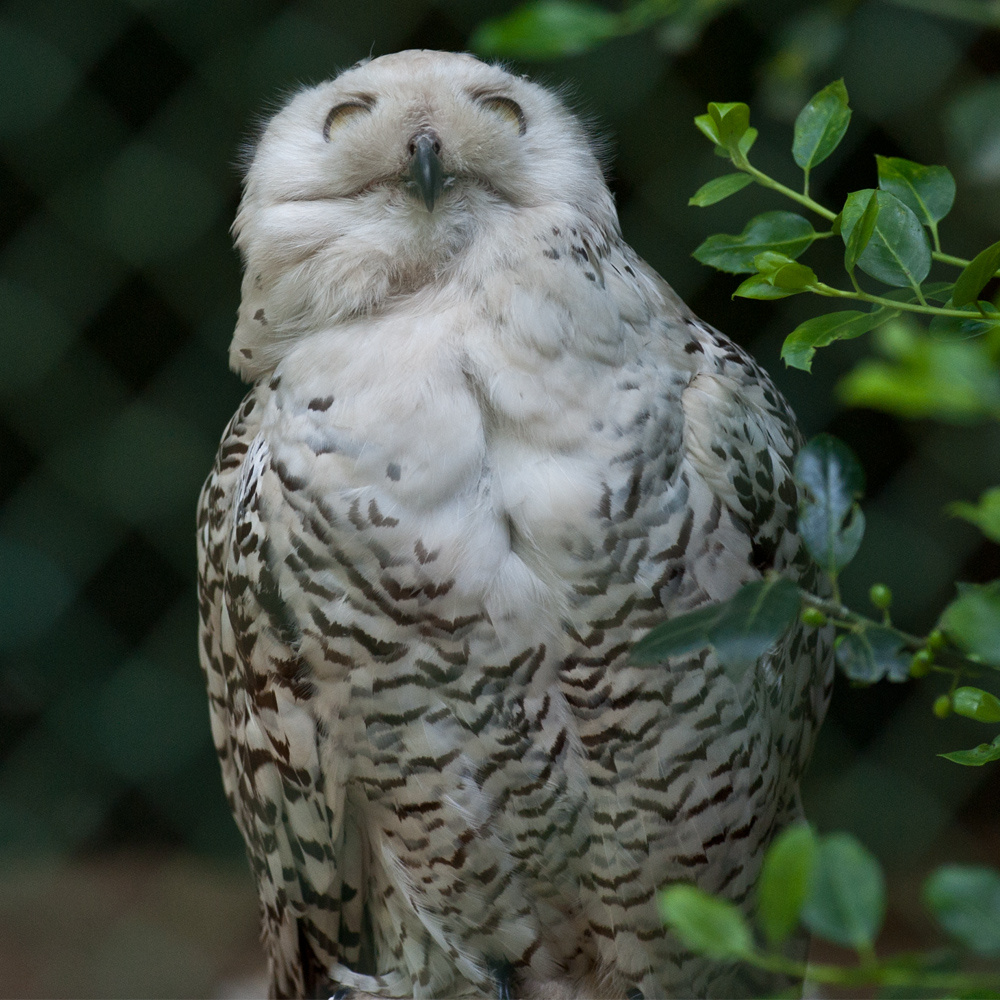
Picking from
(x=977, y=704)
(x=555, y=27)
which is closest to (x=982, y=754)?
(x=977, y=704)

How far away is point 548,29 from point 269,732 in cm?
78

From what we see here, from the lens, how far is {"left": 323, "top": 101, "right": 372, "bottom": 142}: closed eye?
99 cm

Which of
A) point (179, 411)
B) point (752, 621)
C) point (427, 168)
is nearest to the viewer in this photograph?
point (752, 621)

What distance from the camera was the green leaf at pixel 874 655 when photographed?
58 centimetres

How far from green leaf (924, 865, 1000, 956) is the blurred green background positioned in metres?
1.44

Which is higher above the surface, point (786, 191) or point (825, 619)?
point (786, 191)

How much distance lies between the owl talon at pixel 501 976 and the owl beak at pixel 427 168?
2.48 feet

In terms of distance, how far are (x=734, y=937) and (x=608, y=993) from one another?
818 mm

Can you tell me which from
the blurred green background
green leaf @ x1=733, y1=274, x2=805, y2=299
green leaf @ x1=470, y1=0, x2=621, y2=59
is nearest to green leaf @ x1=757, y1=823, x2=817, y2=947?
green leaf @ x1=470, y1=0, x2=621, y2=59

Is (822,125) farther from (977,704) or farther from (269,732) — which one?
(269,732)

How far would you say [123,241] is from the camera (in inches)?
76.9

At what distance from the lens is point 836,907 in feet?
1.34

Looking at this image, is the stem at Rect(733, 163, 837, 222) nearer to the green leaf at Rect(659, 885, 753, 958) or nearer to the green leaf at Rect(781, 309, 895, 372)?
the green leaf at Rect(781, 309, 895, 372)

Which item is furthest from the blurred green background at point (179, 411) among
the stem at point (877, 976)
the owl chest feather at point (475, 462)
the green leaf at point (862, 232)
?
the stem at point (877, 976)
